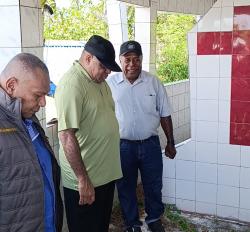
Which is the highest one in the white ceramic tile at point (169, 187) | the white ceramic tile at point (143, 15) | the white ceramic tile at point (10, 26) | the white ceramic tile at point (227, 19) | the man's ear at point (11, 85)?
the white ceramic tile at point (143, 15)

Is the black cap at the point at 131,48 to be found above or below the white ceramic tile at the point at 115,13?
below

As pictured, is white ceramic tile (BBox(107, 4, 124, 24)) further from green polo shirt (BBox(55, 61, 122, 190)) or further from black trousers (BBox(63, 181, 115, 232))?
black trousers (BBox(63, 181, 115, 232))

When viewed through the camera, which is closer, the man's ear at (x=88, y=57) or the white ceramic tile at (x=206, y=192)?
the man's ear at (x=88, y=57)

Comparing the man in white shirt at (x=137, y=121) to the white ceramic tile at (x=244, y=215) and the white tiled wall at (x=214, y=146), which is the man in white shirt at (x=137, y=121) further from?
the white ceramic tile at (x=244, y=215)

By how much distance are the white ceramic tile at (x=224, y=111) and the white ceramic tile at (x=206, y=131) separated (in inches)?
3.6

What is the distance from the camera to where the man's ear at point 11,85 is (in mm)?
1586

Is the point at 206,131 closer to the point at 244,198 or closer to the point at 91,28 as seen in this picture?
the point at 244,198

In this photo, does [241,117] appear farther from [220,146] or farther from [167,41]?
[167,41]

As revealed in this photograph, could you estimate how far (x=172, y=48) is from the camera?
11562mm

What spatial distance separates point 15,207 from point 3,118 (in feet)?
1.11

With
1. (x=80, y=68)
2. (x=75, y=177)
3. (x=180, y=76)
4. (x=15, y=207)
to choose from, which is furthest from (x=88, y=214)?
(x=180, y=76)

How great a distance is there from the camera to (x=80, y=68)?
2.56 m

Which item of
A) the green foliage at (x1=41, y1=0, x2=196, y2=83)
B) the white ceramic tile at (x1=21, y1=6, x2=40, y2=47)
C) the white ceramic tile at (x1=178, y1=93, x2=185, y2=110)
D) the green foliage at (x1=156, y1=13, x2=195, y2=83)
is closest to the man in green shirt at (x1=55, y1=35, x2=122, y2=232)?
the white ceramic tile at (x1=21, y1=6, x2=40, y2=47)

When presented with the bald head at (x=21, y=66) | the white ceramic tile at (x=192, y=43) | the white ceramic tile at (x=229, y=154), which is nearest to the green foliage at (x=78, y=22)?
the white ceramic tile at (x=192, y=43)
